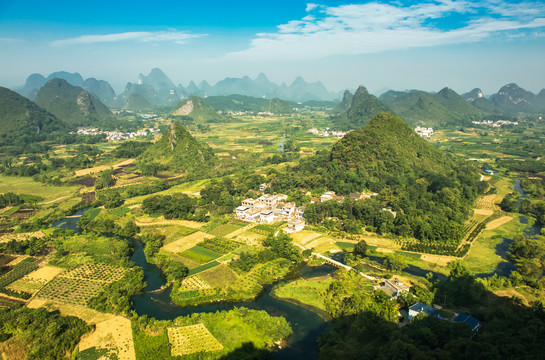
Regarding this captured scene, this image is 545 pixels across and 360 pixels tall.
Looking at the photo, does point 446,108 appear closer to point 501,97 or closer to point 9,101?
point 501,97

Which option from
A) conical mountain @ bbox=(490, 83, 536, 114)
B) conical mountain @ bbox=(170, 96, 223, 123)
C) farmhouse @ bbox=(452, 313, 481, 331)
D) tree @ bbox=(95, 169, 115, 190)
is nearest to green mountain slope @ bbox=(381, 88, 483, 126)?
conical mountain @ bbox=(490, 83, 536, 114)

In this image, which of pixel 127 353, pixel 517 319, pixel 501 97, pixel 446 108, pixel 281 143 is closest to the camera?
pixel 517 319

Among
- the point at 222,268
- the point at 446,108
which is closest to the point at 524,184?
the point at 222,268

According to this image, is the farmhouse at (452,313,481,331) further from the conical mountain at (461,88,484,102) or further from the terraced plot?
the conical mountain at (461,88,484,102)

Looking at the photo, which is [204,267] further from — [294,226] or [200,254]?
[294,226]

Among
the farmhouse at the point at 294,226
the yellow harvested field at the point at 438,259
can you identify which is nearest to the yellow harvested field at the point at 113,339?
the farmhouse at the point at 294,226

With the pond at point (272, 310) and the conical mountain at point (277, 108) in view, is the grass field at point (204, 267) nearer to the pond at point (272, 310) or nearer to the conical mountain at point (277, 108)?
the pond at point (272, 310)

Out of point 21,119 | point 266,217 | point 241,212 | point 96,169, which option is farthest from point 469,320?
point 21,119

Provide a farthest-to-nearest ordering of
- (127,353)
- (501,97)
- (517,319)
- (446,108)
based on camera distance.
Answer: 1. (501,97)
2. (446,108)
3. (127,353)
4. (517,319)
